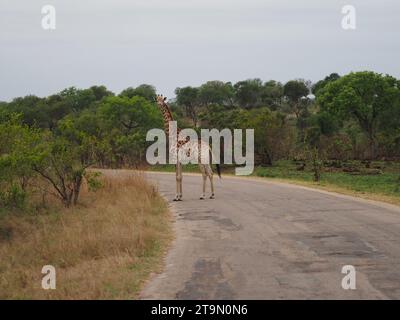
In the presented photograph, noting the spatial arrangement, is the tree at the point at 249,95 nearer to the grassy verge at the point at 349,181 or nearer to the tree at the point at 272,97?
the tree at the point at 272,97

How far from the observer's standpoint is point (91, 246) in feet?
34.6

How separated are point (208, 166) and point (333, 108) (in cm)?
3049

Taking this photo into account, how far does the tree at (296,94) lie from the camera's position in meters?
70.8

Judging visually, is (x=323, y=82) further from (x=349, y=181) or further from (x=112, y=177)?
(x=112, y=177)

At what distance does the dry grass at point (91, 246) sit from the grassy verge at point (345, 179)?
22.7ft

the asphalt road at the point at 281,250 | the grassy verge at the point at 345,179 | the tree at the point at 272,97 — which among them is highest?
the tree at the point at 272,97

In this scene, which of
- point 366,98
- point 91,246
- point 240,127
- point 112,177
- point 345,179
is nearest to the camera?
point 91,246

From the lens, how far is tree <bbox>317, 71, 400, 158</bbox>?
4516cm

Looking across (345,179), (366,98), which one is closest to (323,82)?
(366,98)

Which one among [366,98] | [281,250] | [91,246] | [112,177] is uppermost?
[366,98]

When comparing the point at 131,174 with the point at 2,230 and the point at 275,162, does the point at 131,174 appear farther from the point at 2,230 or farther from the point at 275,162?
the point at 275,162

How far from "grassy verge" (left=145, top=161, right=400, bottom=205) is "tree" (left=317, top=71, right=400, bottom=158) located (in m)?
10.2

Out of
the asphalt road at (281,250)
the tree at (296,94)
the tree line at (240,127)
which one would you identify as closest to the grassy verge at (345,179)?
the tree line at (240,127)

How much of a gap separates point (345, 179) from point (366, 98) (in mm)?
21331
